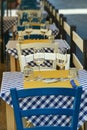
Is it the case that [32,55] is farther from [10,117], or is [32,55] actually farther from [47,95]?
[47,95]

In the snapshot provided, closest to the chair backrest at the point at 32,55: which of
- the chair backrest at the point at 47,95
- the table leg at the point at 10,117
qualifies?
the table leg at the point at 10,117

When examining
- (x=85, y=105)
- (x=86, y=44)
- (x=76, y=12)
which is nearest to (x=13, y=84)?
(x=85, y=105)

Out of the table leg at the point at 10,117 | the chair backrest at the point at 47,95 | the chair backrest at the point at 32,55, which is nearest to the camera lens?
the chair backrest at the point at 47,95

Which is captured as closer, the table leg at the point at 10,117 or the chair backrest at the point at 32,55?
the table leg at the point at 10,117

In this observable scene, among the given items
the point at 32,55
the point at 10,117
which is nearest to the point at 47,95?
the point at 10,117

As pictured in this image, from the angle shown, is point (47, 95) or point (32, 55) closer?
point (47, 95)

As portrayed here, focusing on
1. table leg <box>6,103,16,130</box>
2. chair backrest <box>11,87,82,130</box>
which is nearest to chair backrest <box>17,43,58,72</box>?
table leg <box>6,103,16,130</box>

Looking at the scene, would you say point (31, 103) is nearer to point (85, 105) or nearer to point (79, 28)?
point (85, 105)

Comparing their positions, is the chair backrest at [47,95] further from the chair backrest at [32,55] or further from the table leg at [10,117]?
the chair backrest at [32,55]

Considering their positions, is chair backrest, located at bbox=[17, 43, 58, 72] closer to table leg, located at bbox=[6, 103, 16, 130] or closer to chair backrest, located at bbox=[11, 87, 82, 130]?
table leg, located at bbox=[6, 103, 16, 130]

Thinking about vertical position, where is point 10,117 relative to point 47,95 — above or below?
below

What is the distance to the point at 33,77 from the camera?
3.41 meters

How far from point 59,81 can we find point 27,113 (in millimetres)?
755

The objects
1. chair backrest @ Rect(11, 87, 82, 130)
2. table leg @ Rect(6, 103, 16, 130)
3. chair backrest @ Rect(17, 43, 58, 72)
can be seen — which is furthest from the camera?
chair backrest @ Rect(17, 43, 58, 72)
